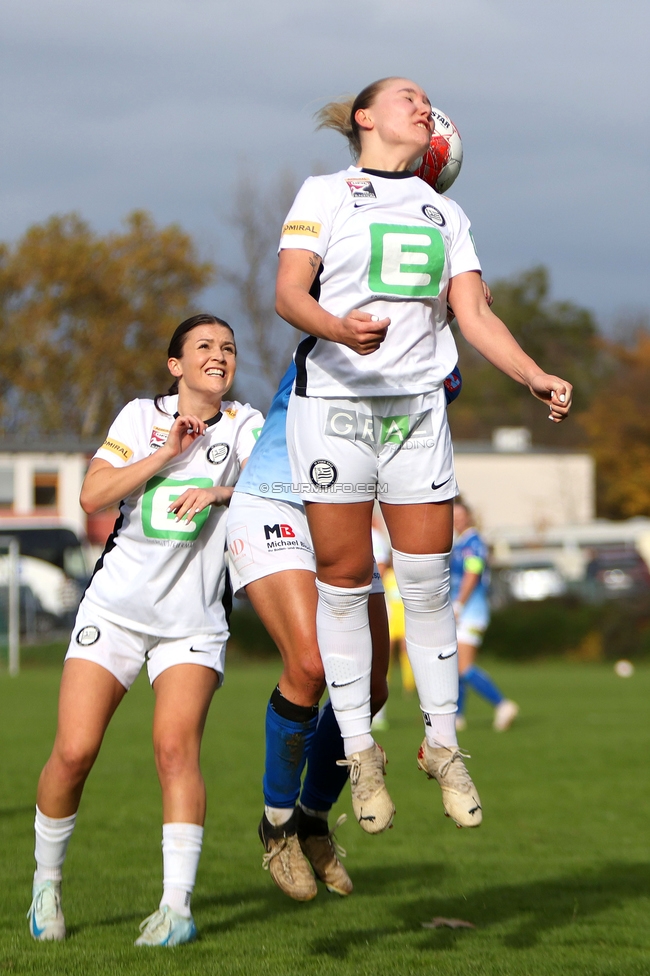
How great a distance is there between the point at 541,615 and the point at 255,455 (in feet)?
83.2

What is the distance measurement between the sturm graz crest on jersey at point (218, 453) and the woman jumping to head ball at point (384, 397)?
105 cm

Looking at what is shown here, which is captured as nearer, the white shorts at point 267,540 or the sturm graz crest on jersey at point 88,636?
the white shorts at point 267,540

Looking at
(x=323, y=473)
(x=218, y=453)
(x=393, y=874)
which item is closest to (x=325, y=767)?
(x=218, y=453)

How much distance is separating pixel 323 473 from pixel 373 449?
0.18 m

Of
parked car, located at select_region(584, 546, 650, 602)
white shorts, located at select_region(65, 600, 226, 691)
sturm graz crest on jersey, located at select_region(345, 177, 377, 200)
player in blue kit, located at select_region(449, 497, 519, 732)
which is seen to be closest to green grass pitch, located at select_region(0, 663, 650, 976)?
player in blue kit, located at select_region(449, 497, 519, 732)

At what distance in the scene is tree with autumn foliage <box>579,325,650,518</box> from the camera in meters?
54.5

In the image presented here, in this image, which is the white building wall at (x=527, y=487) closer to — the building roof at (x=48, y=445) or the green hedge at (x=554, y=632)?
the building roof at (x=48, y=445)

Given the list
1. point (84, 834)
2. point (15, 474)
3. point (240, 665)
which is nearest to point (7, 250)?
point (15, 474)

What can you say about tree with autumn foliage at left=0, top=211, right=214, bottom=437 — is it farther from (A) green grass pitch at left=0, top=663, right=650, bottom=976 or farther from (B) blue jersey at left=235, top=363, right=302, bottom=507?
(B) blue jersey at left=235, top=363, right=302, bottom=507

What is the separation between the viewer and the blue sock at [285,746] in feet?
17.0

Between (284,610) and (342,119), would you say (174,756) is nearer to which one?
(284,610)

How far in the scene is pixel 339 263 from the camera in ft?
13.9

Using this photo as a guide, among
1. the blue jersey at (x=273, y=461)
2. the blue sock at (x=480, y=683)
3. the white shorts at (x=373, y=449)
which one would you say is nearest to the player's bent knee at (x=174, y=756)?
the blue jersey at (x=273, y=461)

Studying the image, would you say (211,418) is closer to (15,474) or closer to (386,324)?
(386,324)
